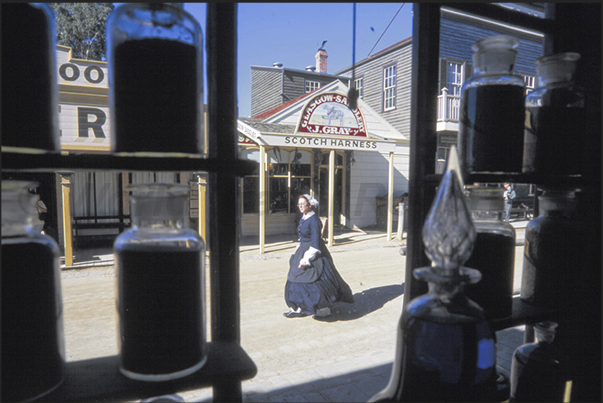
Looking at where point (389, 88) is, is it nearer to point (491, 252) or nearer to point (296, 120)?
point (296, 120)

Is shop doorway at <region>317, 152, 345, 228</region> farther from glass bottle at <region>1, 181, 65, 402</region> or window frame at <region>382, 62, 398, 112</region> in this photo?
glass bottle at <region>1, 181, 65, 402</region>

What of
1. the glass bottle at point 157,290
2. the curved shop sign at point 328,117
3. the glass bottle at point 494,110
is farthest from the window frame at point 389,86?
the glass bottle at point 157,290

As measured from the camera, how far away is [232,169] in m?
1.11

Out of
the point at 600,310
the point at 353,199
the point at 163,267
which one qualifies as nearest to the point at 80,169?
the point at 163,267

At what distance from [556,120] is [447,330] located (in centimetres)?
106

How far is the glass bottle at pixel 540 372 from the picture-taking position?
1.67 m

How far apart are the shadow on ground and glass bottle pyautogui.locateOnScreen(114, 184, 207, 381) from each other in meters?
4.16

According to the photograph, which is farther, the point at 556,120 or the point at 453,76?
the point at 453,76

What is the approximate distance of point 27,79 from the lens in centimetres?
89

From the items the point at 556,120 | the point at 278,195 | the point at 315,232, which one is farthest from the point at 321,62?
the point at 556,120

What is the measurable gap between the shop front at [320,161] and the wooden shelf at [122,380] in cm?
743

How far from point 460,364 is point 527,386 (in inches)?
39.8

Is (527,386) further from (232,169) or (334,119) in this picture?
(334,119)

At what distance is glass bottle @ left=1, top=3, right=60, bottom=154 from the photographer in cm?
86
